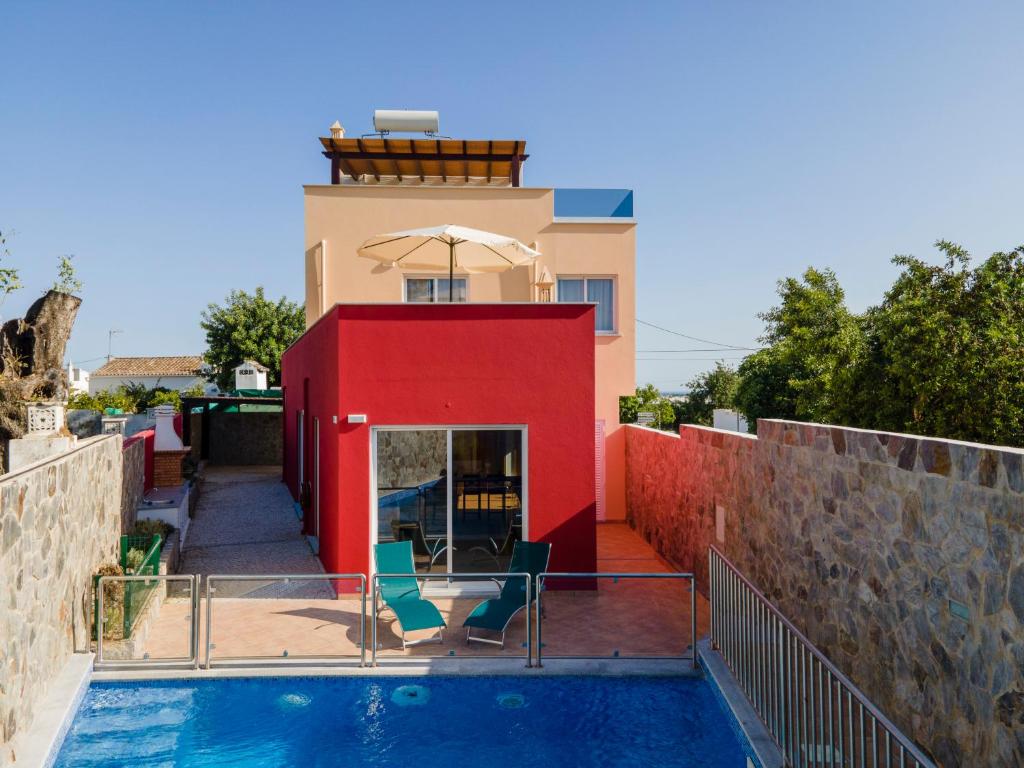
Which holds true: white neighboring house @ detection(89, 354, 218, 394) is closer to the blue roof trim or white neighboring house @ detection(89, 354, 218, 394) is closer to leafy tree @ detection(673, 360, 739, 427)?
leafy tree @ detection(673, 360, 739, 427)

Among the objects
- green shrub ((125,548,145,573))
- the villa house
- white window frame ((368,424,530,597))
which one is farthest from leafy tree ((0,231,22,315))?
white window frame ((368,424,530,597))

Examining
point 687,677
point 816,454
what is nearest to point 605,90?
point 816,454

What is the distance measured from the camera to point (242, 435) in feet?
98.0

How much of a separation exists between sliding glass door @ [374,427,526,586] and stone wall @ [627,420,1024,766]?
3.49 metres

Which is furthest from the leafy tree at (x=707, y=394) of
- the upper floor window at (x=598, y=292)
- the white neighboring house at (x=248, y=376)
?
the upper floor window at (x=598, y=292)

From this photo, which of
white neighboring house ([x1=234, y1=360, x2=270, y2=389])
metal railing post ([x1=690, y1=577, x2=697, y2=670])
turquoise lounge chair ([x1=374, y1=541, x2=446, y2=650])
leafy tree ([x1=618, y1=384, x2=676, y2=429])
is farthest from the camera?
white neighboring house ([x1=234, y1=360, x2=270, y2=389])

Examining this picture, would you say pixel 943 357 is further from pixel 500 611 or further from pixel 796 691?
pixel 796 691

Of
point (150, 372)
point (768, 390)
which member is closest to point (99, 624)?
point (768, 390)

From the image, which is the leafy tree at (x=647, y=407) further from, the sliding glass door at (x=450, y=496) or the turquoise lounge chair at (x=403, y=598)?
the turquoise lounge chair at (x=403, y=598)

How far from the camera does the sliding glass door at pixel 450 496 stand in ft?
35.0

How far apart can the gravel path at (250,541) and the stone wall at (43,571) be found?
221 centimetres

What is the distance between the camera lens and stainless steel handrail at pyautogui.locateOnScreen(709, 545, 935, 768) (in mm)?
4324

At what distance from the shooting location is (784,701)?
A: 5797 millimetres

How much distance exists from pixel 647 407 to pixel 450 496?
1620 cm
